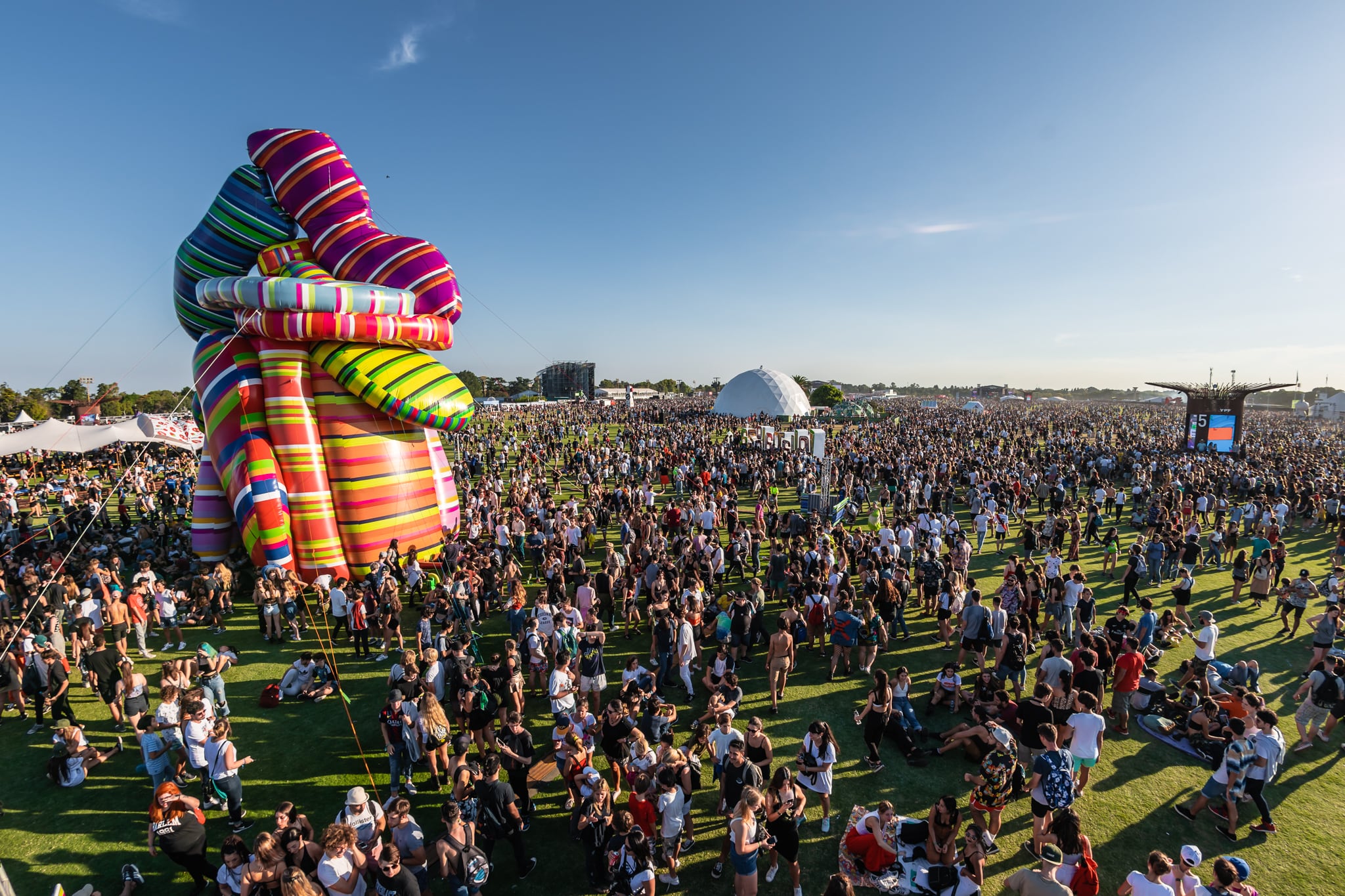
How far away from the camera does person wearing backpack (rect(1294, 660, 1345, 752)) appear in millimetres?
6930

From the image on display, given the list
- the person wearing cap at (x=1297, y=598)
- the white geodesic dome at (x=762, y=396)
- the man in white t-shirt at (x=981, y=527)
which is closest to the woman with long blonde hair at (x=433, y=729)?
the person wearing cap at (x=1297, y=598)

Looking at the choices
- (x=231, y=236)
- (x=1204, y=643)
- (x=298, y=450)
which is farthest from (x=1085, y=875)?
(x=231, y=236)

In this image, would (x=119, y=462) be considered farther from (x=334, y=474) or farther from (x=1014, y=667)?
(x=1014, y=667)

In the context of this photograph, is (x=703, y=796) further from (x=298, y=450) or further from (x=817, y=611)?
(x=298, y=450)

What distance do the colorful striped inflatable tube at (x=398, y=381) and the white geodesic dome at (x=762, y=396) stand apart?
43162 mm

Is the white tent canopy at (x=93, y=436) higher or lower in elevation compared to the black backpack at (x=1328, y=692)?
higher

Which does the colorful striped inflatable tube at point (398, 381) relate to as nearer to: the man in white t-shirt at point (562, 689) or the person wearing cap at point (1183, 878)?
the man in white t-shirt at point (562, 689)

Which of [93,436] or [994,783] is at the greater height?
[93,436]

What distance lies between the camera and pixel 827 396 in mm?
67750

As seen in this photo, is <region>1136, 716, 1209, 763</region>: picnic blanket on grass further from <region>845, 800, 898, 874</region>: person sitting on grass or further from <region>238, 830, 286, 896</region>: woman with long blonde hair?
<region>238, 830, 286, 896</region>: woman with long blonde hair

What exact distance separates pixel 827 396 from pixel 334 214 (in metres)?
60.7

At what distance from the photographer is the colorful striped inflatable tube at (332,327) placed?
11.1 m

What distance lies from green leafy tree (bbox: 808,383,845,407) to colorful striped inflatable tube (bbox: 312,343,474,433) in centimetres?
5811

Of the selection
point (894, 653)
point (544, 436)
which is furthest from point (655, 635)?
point (544, 436)
